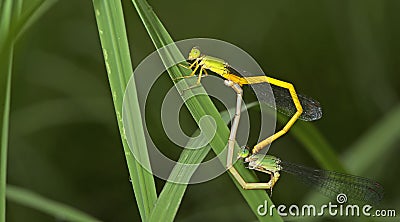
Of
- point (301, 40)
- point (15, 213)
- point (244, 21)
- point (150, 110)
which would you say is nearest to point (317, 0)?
point (301, 40)

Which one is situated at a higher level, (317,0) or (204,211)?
(317,0)

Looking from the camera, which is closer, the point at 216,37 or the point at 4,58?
the point at 4,58

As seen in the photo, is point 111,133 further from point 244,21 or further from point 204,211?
point 244,21

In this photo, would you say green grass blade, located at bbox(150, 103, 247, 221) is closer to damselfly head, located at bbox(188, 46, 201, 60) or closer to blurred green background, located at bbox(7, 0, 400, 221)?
damselfly head, located at bbox(188, 46, 201, 60)

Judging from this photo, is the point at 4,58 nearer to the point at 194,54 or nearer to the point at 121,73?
the point at 121,73

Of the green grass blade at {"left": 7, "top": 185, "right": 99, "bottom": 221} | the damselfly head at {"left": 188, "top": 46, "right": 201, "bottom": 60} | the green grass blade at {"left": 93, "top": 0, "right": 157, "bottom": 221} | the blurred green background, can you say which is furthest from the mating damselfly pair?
the blurred green background

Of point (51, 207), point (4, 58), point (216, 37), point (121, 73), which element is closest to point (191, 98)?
point (121, 73)
